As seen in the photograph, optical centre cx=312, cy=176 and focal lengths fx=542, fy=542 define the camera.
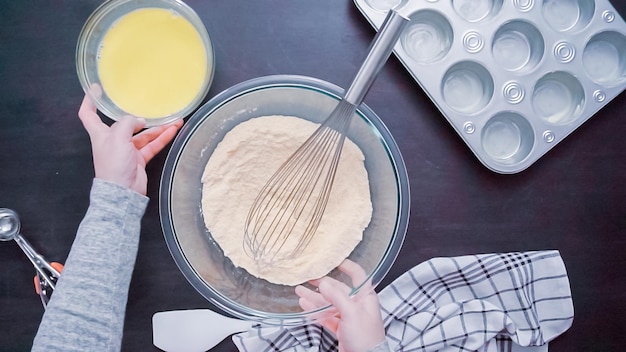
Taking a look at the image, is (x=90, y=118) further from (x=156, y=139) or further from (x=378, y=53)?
(x=378, y=53)

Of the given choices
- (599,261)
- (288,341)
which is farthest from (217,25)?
(599,261)

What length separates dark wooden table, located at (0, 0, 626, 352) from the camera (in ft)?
2.81

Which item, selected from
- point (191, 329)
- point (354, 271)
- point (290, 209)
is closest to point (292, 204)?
point (290, 209)

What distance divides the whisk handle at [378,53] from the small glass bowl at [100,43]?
0.26 m

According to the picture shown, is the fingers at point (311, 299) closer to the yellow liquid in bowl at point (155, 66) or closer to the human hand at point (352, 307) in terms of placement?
the human hand at point (352, 307)

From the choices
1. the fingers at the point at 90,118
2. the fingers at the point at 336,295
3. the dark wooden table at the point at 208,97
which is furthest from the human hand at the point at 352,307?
the fingers at the point at 90,118

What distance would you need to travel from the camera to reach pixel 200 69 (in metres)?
0.81

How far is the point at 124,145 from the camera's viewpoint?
0.78m

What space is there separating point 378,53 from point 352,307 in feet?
1.19

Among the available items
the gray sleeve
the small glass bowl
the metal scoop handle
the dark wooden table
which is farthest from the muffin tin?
the metal scoop handle

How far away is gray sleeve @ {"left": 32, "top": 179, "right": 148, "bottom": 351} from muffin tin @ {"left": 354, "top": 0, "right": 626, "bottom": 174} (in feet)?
1.58

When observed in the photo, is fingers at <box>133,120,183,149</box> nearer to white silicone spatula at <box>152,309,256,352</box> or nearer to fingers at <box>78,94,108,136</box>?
fingers at <box>78,94,108,136</box>

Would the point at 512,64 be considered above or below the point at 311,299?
above

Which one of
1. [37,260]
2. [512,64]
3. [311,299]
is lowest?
[37,260]
